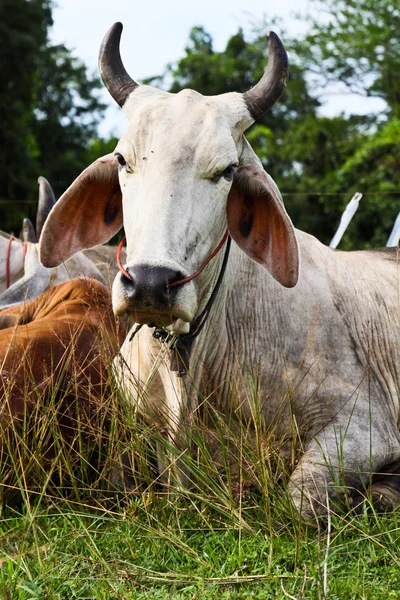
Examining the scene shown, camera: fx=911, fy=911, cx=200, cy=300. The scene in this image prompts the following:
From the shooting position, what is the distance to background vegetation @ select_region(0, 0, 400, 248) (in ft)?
63.1

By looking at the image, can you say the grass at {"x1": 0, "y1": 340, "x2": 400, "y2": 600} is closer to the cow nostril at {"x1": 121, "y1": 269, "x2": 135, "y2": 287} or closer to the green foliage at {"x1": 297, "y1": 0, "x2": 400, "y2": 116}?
the cow nostril at {"x1": 121, "y1": 269, "x2": 135, "y2": 287}

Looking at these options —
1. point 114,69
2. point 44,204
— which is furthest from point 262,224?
point 44,204

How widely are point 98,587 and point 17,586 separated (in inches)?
10.0

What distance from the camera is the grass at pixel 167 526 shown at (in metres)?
2.92

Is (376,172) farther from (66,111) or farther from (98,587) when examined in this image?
(98,587)

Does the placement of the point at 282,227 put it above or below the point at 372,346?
above

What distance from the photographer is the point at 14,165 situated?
21250mm

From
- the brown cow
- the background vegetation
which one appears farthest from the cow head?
the background vegetation

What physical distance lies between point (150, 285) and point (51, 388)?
44.8 inches

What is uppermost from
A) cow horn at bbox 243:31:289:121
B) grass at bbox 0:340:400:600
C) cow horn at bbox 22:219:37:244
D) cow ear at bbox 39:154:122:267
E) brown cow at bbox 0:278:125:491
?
cow horn at bbox 243:31:289:121

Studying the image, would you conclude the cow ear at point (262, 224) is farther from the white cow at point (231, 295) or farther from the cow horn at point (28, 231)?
the cow horn at point (28, 231)

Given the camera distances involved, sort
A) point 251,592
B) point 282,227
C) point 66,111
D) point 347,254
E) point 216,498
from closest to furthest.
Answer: point 251,592, point 216,498, point 282,227, point 347,254, point 66,111

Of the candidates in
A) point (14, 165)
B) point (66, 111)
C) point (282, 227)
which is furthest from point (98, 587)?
point (66, 111)

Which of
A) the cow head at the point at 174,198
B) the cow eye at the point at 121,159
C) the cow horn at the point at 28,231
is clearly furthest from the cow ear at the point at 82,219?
the cow horn at the point at 28,231
